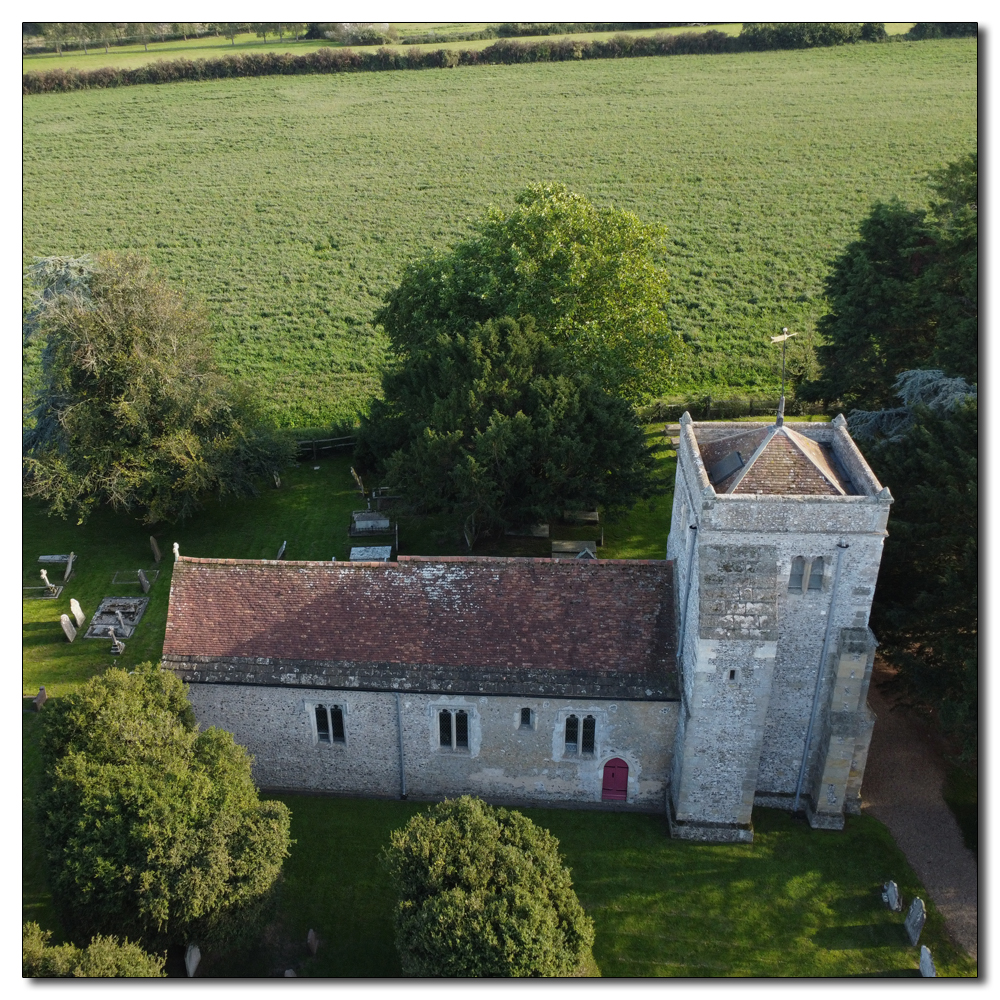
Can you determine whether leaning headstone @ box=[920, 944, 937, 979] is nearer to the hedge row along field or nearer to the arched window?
the arched window

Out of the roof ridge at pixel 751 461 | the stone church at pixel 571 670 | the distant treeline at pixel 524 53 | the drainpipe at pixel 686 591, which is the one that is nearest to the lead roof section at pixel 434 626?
the stone church at pixel 571 670

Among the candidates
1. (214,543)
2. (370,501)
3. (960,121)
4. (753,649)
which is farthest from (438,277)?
(960,121)

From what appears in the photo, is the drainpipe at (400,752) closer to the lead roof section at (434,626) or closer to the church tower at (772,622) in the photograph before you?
the lead roof section at (434,626)

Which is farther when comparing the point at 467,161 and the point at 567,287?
the point at 467,161

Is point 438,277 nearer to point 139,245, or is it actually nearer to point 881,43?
point 139,245

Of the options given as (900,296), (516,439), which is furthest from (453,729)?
(900,296)

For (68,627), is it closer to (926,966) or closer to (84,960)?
(84,960)

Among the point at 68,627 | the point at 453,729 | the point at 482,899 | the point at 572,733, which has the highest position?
the point at 68,627

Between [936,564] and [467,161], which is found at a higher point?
[467,161]
